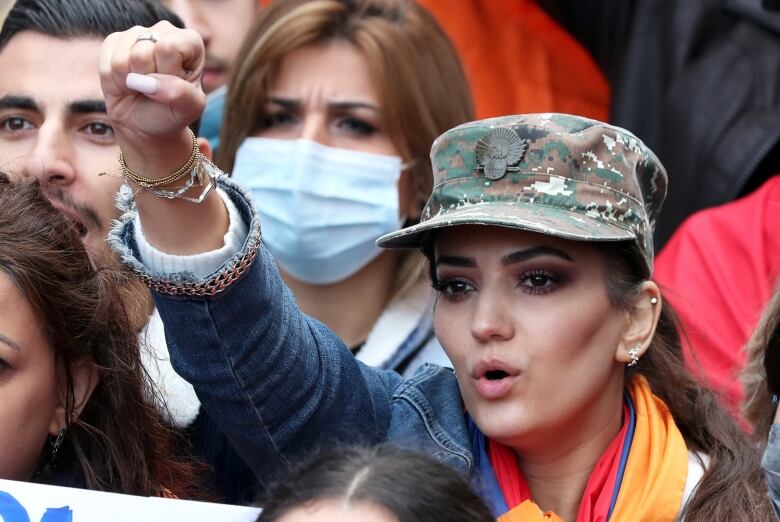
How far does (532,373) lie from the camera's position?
8.00 ft

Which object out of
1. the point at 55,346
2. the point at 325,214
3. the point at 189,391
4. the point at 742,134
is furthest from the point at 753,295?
the point at 55,346

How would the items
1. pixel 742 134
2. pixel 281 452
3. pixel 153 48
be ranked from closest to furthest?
1. pixel 153 48
2. pixel 281 452
3. pixel 742 134

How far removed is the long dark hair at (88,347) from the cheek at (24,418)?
7 cm

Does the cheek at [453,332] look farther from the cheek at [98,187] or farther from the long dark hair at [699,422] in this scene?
the cheek at [98,187]

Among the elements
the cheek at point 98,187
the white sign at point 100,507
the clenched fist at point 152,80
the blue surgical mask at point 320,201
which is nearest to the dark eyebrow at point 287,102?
the blue surgical mask at point 320,201

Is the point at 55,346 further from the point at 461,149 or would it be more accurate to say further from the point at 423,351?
the point at 423,351

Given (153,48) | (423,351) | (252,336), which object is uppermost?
(153,48)

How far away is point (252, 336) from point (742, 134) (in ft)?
7.91

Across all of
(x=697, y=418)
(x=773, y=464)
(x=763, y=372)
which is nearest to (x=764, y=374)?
(x=763, y=372)

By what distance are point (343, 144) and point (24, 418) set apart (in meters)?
1.62

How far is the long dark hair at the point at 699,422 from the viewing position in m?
2.40

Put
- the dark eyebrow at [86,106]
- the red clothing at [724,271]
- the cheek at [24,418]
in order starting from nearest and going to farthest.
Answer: the cheek at [24,418] < the dark eyebrow at [86,106] < the red clothing at [724,271]

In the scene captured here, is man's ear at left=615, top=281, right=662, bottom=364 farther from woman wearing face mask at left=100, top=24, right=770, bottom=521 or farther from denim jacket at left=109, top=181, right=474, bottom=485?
denim jacket at left=109, top=181, right=474, bottom=485

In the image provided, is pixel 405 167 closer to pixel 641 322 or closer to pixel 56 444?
pixel 641 322
